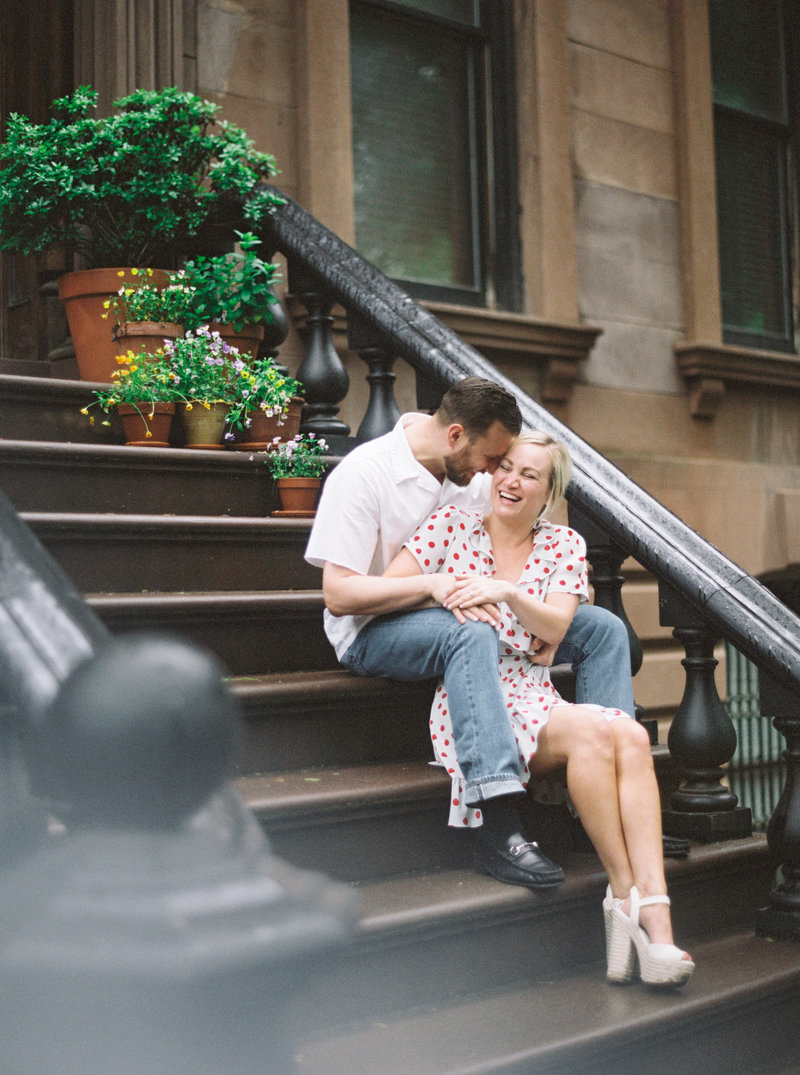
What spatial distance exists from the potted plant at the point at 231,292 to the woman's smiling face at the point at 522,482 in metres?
1.55

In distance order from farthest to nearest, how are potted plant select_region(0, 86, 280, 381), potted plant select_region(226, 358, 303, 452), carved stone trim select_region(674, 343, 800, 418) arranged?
carved stone trim select_region(674, 343, 800, 418), potted plant select_region(0, 86, 280, 381), potted plant select_region(226, 358, 303, 452)

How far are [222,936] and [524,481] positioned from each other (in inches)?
100.0

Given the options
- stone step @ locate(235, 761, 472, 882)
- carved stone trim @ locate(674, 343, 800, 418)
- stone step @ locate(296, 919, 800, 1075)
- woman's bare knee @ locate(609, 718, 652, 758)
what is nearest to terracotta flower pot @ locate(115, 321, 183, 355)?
stone step @ locate(235, 761, 472, 882)

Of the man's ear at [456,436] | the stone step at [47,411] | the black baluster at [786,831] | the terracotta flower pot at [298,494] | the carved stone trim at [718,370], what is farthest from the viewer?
the carved stone trim at [718,370]

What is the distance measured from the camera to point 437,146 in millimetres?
6531

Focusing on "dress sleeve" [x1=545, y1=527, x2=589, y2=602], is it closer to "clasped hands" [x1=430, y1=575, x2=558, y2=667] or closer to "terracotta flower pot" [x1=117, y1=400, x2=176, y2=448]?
"clasped hands" [x1=430, y1=575, x2=558, y2=667]

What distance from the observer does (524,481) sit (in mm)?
3416

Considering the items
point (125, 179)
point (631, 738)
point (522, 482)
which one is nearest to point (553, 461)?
point (522, 482)

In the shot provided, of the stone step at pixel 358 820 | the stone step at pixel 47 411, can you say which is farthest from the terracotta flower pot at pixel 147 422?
the stone step at pixel 358 820

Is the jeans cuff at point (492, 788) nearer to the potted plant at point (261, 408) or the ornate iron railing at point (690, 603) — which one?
the ornate iron railing at point (690, 603)

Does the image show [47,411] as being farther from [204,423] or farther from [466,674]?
[466,674]

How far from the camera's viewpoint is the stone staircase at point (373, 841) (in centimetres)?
261

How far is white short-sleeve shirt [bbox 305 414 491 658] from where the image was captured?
337cm

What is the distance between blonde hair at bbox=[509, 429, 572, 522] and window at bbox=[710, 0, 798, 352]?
451cm
